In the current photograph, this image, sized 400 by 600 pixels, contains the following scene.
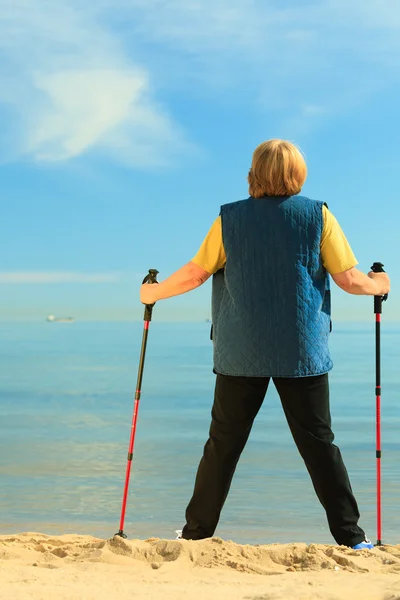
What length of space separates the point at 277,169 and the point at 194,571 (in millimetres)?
1739

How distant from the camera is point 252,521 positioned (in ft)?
17.7

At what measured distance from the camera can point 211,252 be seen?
3840 millimetres

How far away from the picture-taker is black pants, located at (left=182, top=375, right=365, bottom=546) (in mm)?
3740

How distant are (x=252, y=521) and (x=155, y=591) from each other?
236 cm

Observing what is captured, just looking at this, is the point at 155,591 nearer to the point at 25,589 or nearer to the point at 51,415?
the point at 25,589

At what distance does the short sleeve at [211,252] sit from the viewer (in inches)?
151

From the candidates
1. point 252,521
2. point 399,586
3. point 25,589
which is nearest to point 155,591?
point 25,589

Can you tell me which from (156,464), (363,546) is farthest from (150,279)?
(156,464)

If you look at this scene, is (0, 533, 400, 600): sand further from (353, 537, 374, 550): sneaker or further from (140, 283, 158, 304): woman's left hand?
(140, 283, 158, 304): woman's left hand

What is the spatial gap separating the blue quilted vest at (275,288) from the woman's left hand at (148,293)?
1.58 ft

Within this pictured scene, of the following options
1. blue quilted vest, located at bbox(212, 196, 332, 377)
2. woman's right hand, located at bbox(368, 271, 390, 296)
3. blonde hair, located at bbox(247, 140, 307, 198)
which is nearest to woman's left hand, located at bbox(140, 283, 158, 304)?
blue quilted vest, located at bbox(212, 196, 332, 377)

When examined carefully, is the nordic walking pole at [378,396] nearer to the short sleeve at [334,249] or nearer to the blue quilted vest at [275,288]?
the short sleeve at [334,249]

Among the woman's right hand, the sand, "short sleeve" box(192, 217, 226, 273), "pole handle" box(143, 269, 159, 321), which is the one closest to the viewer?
the sand

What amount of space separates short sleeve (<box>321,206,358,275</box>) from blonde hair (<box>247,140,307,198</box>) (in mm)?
188
